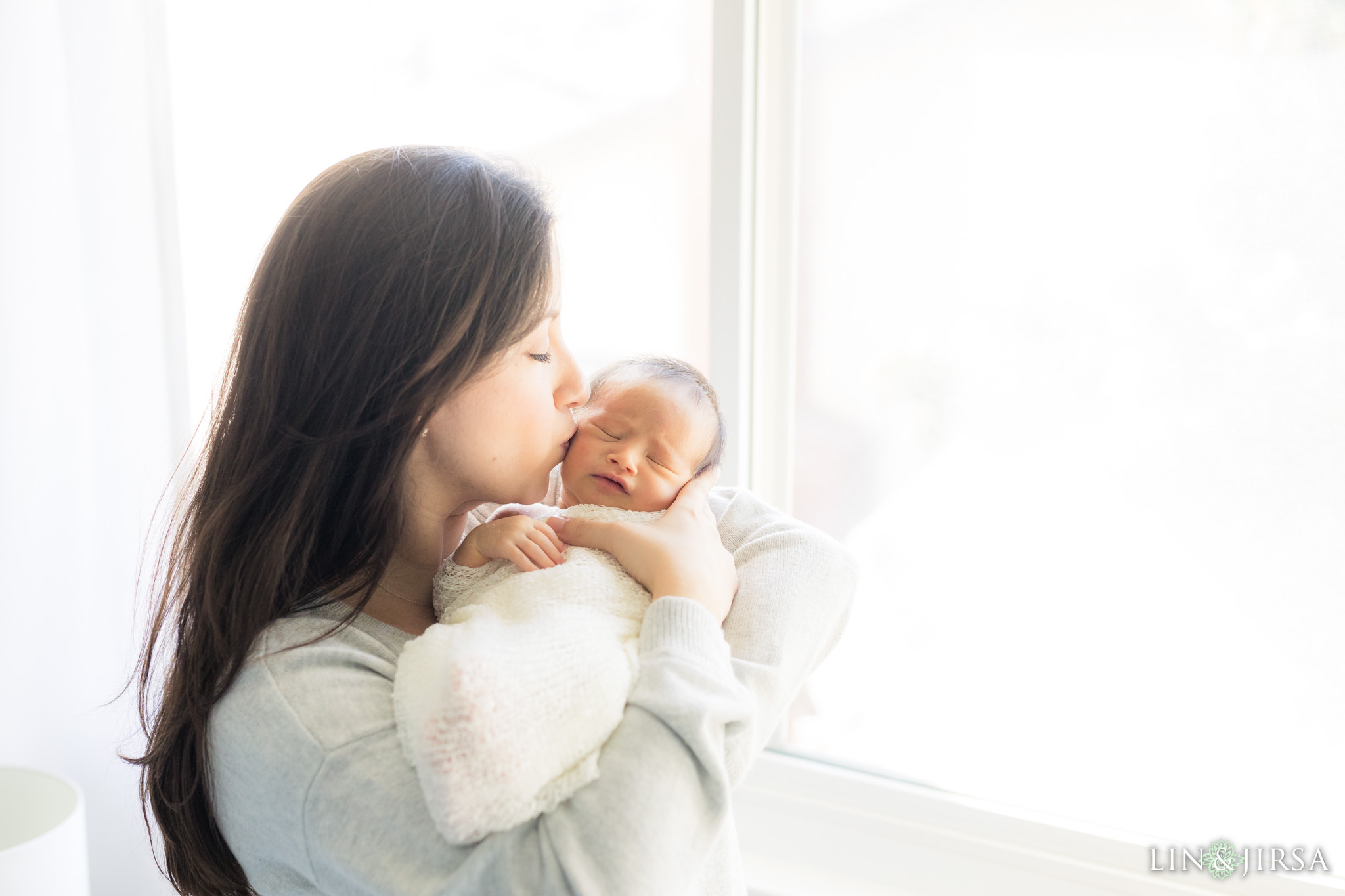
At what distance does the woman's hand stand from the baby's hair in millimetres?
156

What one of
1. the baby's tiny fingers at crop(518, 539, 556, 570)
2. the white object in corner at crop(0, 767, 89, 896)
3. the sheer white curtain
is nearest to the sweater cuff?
the baby's tiny fingers at crop(518, 539, 556, 570)

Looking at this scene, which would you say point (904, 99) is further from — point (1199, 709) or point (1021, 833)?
point (1021, 833)

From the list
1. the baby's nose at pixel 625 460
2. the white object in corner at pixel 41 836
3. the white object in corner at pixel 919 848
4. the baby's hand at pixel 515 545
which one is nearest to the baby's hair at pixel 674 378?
the baby's nose at pixel 625 460

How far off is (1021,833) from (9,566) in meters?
1.87

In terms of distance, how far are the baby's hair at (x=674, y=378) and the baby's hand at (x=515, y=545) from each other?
10.4 inches

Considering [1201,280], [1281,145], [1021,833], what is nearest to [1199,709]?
[1021,833]

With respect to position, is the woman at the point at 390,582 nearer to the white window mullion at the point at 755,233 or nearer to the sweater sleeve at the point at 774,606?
the sweater sleeve at the point at 774,606

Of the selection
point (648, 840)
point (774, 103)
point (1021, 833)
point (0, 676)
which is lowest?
point (1021, 833)

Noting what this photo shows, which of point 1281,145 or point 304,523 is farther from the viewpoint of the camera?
point 1281,145

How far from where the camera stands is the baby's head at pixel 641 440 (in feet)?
3.53

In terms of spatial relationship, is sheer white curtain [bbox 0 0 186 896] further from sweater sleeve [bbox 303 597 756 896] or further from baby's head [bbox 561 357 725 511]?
sweater sleeve [bbox 303 597 756 896]

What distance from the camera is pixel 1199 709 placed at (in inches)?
58.6

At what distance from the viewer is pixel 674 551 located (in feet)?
3.00

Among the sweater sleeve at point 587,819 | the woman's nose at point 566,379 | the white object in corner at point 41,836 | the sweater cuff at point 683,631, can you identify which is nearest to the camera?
the sweater sleeve at point 587,819
